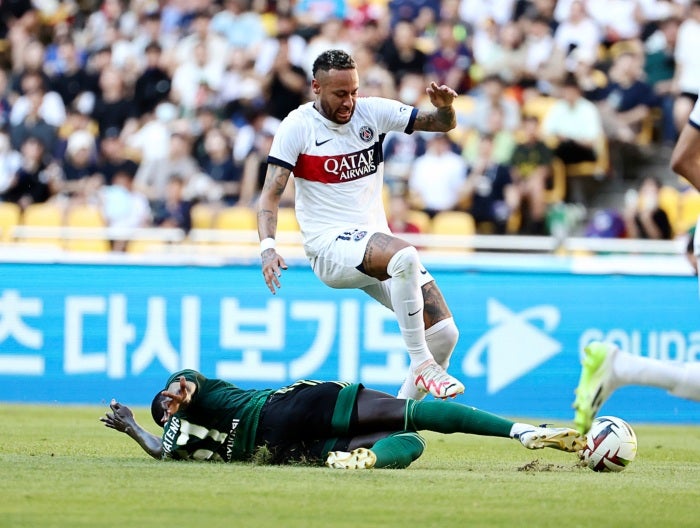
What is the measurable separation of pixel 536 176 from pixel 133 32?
7320mm

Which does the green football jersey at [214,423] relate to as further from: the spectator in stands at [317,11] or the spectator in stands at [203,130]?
the spectator in stands at [317,11]

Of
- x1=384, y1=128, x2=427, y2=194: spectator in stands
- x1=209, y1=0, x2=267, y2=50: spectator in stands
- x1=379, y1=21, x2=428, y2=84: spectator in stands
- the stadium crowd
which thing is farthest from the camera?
x1=209, y1=0, x2=267, y2=50: spectator in stands

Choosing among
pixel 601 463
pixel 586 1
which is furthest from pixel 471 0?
pixel 601 463

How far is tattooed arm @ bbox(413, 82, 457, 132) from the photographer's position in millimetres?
8750

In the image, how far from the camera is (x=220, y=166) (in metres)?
17.5

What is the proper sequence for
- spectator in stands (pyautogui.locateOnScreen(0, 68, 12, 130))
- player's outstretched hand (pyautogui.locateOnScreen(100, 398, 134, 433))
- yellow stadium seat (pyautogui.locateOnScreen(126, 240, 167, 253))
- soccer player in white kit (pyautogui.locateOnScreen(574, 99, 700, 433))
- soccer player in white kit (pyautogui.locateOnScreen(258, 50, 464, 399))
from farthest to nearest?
spectator in stands (pyautogui.locateOnScreen(0, 68, 12, 130))
yellow stadium seat (pyautogui.locateOnScreen(126, 240, 167, 253))
soccer player in white kit (pyautogui.locateOnScreen(258, 50, 464, 399))
player's outstretched hand (pyautogui.locateOnScreen(100, 398, 134, 433))
soccer player in white kit (pyautogui.locateOnScreen(574, 99, 700, 433))

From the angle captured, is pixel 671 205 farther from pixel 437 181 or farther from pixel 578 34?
pixel 578 34

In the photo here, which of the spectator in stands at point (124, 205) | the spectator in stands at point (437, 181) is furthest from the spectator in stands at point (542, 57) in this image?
the spectator in stands at point (124, 205)

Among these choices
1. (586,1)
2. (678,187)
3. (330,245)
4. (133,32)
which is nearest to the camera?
(330,245)

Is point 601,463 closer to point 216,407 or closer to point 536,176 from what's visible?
point 216,407

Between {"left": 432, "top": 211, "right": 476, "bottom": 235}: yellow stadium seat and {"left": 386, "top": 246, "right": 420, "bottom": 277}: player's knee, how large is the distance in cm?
762

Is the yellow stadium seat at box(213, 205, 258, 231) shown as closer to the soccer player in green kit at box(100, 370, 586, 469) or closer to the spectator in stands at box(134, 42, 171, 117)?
the spectator in stands at box(134, 42, 171, 117)

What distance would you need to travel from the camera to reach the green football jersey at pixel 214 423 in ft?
25.3

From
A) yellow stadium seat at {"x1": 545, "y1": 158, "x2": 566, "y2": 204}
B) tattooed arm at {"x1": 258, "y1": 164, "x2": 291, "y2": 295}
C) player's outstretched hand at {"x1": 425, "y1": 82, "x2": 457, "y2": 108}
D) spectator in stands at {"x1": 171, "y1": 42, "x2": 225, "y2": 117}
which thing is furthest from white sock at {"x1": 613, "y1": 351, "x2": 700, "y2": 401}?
spectator in stands at {"x1": 171, "y1": 42, "x2": 225, "y2": 117}
